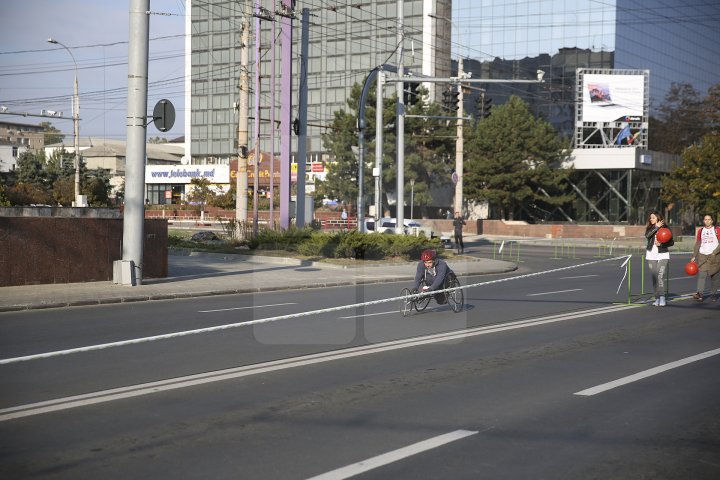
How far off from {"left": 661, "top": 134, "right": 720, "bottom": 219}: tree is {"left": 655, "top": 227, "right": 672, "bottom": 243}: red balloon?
150 ft

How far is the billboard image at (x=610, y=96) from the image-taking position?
69.8 meters

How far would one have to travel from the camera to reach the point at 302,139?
113 ft

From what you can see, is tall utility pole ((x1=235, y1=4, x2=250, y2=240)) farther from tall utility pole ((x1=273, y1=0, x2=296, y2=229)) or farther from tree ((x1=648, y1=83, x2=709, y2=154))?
tree ((x1=648, y1=83, x2=709, y2=154))

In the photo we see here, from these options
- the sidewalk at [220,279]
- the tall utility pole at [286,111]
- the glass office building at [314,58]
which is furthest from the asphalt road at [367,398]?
the glass office building at [314,58]

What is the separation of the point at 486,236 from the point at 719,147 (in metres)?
17.6

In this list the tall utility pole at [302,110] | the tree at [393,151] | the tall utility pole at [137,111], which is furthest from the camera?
the tree at [393,151]

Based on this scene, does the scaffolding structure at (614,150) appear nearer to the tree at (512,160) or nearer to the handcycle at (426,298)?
the tree at (512,160)

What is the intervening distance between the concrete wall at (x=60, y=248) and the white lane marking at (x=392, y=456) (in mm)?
15488

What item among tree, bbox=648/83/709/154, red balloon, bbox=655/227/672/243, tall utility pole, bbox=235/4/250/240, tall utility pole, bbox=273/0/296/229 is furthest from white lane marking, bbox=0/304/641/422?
tree, bbox=648/83/709/154

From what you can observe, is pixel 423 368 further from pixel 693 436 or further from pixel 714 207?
pixel 714 207

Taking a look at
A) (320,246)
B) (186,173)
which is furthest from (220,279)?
(186,173)

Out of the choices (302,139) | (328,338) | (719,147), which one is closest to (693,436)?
(328,338)

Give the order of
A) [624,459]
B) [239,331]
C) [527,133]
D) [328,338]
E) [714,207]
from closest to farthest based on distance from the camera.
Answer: [624,459] → [328,338] → [239,331] → [714,207] → [527,133]

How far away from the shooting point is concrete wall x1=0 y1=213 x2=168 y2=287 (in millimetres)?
19969
